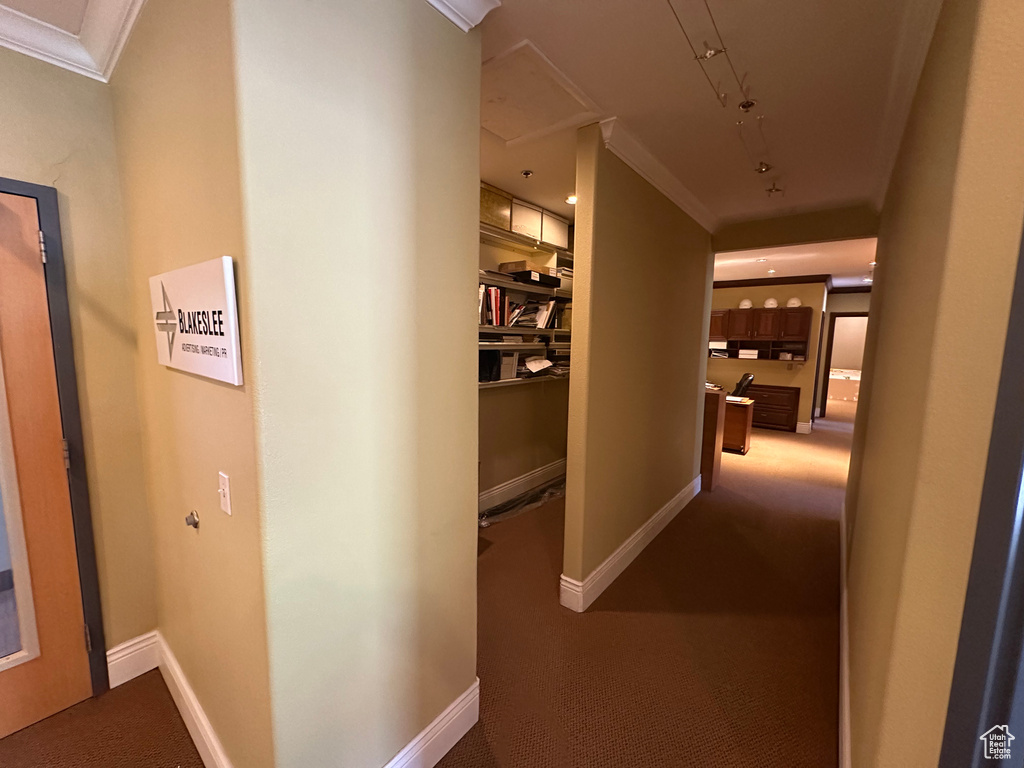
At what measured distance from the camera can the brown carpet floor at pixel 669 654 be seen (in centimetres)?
155

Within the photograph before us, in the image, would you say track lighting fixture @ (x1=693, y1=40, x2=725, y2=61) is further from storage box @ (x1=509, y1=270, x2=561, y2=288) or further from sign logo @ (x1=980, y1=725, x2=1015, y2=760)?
storage box @ (x1=509, y1=270, x2=561, y2=288)

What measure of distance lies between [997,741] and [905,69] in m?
2.08

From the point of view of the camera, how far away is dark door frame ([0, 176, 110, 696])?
1464 millimetres

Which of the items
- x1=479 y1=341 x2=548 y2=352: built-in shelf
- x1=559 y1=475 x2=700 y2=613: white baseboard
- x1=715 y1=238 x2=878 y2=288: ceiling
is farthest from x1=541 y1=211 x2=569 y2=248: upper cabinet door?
x1=559 y1=475 x2=700 y2=613: white baseboard

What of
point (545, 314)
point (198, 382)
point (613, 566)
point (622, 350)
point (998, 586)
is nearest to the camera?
point (998, 586)

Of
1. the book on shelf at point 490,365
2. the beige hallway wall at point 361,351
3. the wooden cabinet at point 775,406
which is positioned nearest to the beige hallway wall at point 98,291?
the beige hallway wall at point 361,351

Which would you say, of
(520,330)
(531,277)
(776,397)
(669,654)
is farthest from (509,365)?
(776,397)

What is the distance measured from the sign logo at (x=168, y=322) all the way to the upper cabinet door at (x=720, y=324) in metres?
7.74

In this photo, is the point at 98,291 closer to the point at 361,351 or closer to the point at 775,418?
the point at 361,351

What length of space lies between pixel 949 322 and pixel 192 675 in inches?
94.5

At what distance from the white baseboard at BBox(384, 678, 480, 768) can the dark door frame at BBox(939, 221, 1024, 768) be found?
140cm

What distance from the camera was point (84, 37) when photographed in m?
1.40

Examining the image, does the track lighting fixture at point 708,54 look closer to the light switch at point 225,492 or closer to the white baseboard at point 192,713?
the light switch at point 225,492

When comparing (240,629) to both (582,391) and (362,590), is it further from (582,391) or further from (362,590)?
(582,391)
